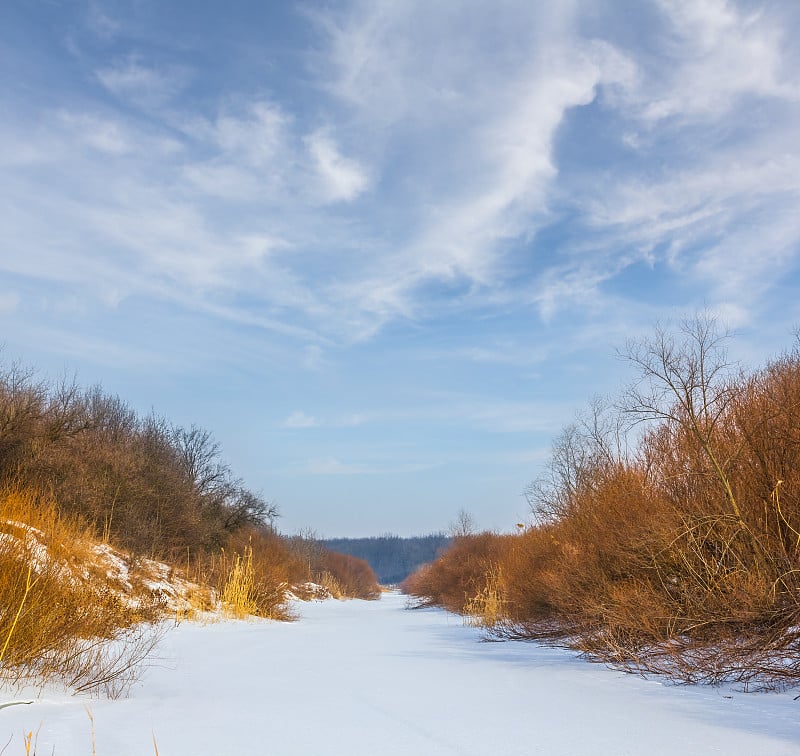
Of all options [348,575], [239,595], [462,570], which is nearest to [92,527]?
[239,595]

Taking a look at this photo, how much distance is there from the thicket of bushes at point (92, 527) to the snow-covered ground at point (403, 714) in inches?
18.5

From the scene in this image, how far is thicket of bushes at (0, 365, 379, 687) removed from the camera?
4730mm

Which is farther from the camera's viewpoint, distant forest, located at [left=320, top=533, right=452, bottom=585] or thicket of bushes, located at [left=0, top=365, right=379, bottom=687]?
distant forest, located at [left=320, top=533, right=452, bottom=585]

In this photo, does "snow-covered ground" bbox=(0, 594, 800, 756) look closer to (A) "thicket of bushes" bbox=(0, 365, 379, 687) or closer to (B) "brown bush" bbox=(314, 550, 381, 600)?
(A) "thicket of bushes" bbox=(0, 365, 379, 687)

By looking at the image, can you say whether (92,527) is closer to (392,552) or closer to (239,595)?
Answer: (239,595)

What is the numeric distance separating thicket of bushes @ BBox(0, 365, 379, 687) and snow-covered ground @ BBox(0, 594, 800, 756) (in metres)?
0.47

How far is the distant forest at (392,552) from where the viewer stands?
152 meters

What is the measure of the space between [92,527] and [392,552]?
15755 cm

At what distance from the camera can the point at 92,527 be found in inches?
463

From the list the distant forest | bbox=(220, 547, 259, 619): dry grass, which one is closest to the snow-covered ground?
bbox=(220, 547, 259, 619): dry grass

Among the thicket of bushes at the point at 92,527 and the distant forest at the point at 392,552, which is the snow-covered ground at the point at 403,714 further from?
the distant forest at the point at 392,552

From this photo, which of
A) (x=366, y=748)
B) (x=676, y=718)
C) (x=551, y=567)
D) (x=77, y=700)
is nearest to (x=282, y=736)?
(x=366, y=748)

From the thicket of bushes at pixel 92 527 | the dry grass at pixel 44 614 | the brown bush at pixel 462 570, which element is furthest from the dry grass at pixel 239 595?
the dry grass at pixel 44 614

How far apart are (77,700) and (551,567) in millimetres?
8284
